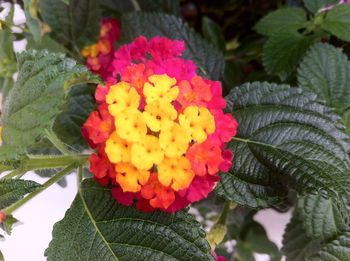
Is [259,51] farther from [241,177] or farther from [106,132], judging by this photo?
[106,132]

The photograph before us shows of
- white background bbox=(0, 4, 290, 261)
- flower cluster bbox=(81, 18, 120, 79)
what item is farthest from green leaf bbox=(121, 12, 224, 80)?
white background bbox=(0, 4, 290, 261)

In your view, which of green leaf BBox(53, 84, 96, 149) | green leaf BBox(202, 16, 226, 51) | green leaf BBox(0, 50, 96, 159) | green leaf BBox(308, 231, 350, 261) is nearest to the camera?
green leaf BBox(0, 50, 96, 159)

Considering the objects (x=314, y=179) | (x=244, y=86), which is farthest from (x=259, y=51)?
(x=314, y=179)

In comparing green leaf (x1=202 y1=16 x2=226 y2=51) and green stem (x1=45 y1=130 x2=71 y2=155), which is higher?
green leaf (x1=202 y1=16 x2=226 y2=51)

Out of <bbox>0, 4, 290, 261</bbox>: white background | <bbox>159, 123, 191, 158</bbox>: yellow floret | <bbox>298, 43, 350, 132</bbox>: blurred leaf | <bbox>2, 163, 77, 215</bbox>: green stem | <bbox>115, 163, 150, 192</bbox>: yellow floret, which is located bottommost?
<bbox>0, 4, 290, 261</bbox>: white background

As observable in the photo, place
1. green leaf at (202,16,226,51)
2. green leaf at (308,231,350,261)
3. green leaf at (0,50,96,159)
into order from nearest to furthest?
green leaf at (0,50,96,159), green leaf at (308,231,350,261), green leaf at (202,16,226,51)

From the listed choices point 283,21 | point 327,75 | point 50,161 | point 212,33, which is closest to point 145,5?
point 212,33

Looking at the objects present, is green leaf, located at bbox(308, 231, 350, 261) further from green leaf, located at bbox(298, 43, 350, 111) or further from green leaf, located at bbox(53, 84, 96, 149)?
green leaf, located at bbox(53, 84, 96, 149)

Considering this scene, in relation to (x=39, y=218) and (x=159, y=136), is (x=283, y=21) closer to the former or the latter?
(x=159, y=136)
